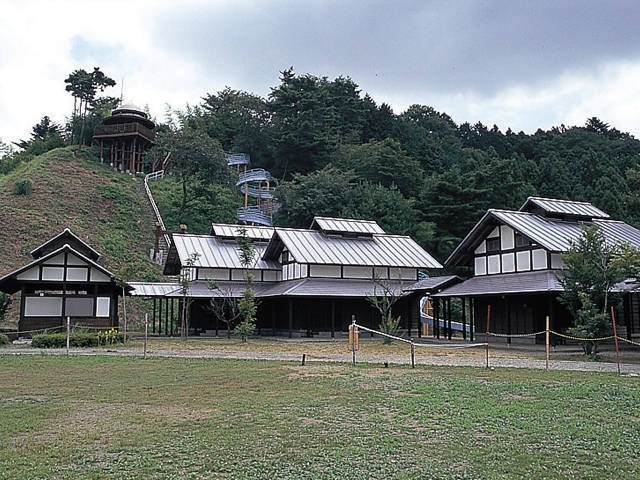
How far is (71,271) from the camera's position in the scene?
25.0 meters

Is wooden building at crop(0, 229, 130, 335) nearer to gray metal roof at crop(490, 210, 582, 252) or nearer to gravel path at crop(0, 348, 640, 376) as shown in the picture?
gravel path at crop(0, 348, 640, 376)

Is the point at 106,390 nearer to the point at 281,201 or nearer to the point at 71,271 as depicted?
the point at 71,271

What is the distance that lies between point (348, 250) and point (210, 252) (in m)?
7.28

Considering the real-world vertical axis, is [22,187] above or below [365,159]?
below

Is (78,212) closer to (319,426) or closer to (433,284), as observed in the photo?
(433,284)

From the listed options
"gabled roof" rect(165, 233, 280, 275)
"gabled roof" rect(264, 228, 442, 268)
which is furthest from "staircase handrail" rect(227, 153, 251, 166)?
"gabled roof" rect(264, 228, 442, 268)

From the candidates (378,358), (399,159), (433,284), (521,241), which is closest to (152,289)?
(433,284)

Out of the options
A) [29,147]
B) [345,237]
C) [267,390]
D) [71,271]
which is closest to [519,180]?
[345,237]

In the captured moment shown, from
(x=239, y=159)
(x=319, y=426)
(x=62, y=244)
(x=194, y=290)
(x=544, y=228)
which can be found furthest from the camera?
(x=239, y=159)

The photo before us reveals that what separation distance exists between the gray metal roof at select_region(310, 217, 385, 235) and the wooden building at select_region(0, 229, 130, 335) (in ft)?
35.4

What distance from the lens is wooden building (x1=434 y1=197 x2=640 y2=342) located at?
23297 mm

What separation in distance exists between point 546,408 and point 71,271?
21.2m

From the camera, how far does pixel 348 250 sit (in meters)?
30.5

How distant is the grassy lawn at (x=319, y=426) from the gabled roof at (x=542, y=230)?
11773mm
